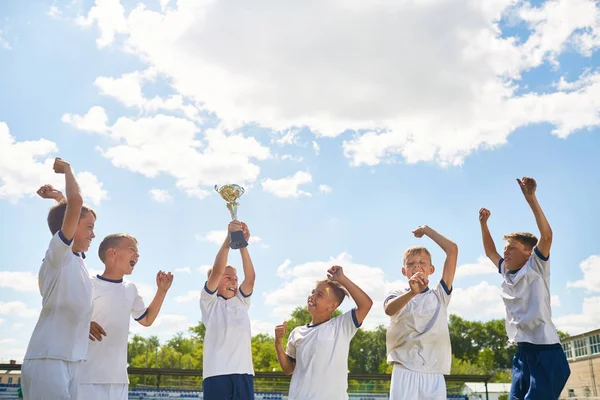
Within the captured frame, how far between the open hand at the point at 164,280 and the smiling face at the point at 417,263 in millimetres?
2188

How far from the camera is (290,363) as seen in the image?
5.16m

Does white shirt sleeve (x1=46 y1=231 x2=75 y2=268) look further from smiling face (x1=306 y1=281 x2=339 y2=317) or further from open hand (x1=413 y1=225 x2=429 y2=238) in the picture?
open hand (x1=413 y1=225 x2=429 y2=238)

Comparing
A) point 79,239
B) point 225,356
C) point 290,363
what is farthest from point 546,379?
point 79,239

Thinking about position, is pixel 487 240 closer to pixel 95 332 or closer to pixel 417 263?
pixel 417 263

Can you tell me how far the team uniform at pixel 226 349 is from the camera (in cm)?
534

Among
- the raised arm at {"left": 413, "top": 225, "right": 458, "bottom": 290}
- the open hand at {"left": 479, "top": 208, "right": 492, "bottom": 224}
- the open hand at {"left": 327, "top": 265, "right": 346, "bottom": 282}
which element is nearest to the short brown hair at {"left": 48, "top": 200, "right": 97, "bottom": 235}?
the open hand at {"left": 327, "top": 265, "right": 346, "bottom": 282}

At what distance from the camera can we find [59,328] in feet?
13.3

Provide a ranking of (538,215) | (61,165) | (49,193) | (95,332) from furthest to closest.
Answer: (538,215), (49,193), (95,332), (61,165)

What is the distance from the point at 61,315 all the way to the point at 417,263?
3021 millimetres

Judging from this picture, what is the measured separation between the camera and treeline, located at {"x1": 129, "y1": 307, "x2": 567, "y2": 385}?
58875 millimetres

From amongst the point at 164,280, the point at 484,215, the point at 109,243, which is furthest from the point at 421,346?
the point at 109,243

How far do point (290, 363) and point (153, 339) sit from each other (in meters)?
71.9

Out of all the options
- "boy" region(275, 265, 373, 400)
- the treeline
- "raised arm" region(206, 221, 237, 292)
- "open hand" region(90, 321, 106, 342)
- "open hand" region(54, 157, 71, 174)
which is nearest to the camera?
"open hand" region(54, 157, 71, 174)

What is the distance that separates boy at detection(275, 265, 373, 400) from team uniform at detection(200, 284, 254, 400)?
0.50 metres
